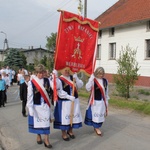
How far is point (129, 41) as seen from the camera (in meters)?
24.3

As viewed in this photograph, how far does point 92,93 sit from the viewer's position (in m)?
6.74

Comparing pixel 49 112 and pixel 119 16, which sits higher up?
pixel 119 16

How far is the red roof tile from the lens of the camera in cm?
2281

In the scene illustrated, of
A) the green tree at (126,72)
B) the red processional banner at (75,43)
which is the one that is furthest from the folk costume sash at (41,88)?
the green tree at (126,72)

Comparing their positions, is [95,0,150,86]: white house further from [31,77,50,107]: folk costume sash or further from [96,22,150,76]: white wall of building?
[31,77,50,107]: folk costume sash

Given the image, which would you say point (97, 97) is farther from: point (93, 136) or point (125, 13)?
point (125, 13)

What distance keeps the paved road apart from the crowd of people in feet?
0.80

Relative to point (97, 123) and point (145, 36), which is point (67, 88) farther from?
point (145, 36)

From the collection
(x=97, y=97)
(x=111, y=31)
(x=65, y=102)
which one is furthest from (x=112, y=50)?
(x=65, y=102)

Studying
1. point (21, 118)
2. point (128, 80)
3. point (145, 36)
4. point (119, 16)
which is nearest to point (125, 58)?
point (128, 80)

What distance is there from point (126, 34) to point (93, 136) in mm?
18940

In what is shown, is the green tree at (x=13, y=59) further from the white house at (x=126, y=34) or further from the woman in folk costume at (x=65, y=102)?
the woman in folk costume at (x=65, y=102)

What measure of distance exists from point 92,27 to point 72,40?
0.70 m

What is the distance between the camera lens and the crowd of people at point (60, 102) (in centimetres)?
590
